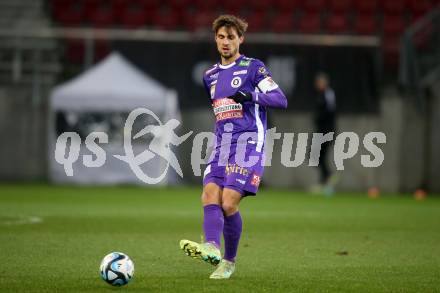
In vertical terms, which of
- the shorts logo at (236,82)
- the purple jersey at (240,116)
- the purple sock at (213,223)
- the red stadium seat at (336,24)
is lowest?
the purple sock at (213,223)

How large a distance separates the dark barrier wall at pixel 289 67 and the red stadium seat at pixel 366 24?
2.51 m

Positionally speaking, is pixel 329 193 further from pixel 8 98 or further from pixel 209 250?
pixel 209 250

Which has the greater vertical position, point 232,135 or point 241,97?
point 241,97

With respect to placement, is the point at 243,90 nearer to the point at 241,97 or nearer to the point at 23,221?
the point at 241,97

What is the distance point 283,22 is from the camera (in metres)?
21.9

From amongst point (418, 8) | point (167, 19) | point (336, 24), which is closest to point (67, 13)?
point (167, 19)

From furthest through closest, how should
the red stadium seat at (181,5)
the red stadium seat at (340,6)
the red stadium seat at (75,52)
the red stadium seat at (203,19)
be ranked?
the red stadium seat at (340,6) < the red stadium seat at (181,5) < the red stadium seat at (203,19) < the red stadium seat at (75,52)

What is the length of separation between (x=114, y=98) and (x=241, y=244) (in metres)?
9.79

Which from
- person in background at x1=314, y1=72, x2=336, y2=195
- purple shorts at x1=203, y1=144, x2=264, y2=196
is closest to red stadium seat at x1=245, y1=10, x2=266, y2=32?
person in background at x1=314, y1=72, x2=336, y2=195

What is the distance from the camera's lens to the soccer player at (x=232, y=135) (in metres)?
6.61

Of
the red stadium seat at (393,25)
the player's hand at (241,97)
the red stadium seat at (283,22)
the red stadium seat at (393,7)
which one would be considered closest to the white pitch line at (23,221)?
the player's hand at (241,97)

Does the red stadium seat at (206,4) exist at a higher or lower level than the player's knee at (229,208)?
higher

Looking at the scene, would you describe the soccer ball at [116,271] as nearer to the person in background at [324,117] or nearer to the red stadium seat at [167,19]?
the person in background at [324,117]

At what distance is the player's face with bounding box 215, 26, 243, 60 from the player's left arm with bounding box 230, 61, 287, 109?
0.24 metres
